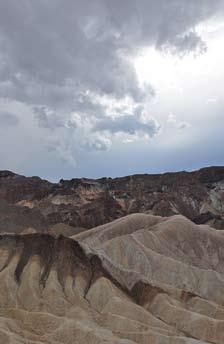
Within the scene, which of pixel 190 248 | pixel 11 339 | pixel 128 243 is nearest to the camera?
pixel 11 339

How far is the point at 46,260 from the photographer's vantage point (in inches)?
3282

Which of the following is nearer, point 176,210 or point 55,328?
point 55,328

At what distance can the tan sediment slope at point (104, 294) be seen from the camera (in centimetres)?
6053

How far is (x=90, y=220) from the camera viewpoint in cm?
17162

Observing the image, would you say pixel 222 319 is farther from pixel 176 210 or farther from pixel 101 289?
pixel 176 210

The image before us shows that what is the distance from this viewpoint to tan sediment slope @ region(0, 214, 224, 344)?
60.5 meters

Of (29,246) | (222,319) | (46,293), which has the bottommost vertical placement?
(222,319)

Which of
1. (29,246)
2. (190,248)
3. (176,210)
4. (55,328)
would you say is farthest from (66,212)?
(55,328)

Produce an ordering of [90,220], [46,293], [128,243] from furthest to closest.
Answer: [90,220] < [128,243] < [46,293]

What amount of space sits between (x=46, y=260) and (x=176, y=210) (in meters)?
106

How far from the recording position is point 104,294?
246ft

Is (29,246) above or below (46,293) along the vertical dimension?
above

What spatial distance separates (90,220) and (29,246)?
8679 centimetres

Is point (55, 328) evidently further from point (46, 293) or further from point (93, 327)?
point (46, 293)
